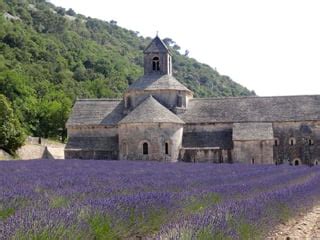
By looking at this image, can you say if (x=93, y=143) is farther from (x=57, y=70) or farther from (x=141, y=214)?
(x=57, y=70)

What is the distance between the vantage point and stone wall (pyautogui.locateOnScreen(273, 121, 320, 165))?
121ft

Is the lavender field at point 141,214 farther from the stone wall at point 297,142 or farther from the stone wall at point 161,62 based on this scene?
the stone wall at point 161,62

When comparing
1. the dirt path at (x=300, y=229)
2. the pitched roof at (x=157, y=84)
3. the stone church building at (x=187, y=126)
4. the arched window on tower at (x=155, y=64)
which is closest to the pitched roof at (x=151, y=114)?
the stone church building at (x=187, y=126)

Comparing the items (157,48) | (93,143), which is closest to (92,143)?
(93,143)

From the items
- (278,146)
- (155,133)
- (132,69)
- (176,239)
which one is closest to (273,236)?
(176,239)

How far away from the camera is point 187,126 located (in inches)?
1513

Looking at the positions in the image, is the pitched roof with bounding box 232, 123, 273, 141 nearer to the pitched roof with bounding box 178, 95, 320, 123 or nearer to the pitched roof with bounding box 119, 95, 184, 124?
the pitched roof with bounding box 178, 95, 320, 123

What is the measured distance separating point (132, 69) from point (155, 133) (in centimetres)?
7603

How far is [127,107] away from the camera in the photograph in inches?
A: 1592

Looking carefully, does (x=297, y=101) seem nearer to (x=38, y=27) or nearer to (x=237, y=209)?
(x=237, y=209)

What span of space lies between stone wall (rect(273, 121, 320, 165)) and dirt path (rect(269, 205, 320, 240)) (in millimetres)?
26598

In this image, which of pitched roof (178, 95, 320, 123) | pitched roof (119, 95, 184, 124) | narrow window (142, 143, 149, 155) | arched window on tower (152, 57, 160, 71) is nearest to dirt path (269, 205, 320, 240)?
pitched roof (119, 95, 184, 124)

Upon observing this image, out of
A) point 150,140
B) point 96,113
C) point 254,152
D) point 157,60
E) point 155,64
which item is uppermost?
point 157,60

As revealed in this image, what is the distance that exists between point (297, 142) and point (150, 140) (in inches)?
374
